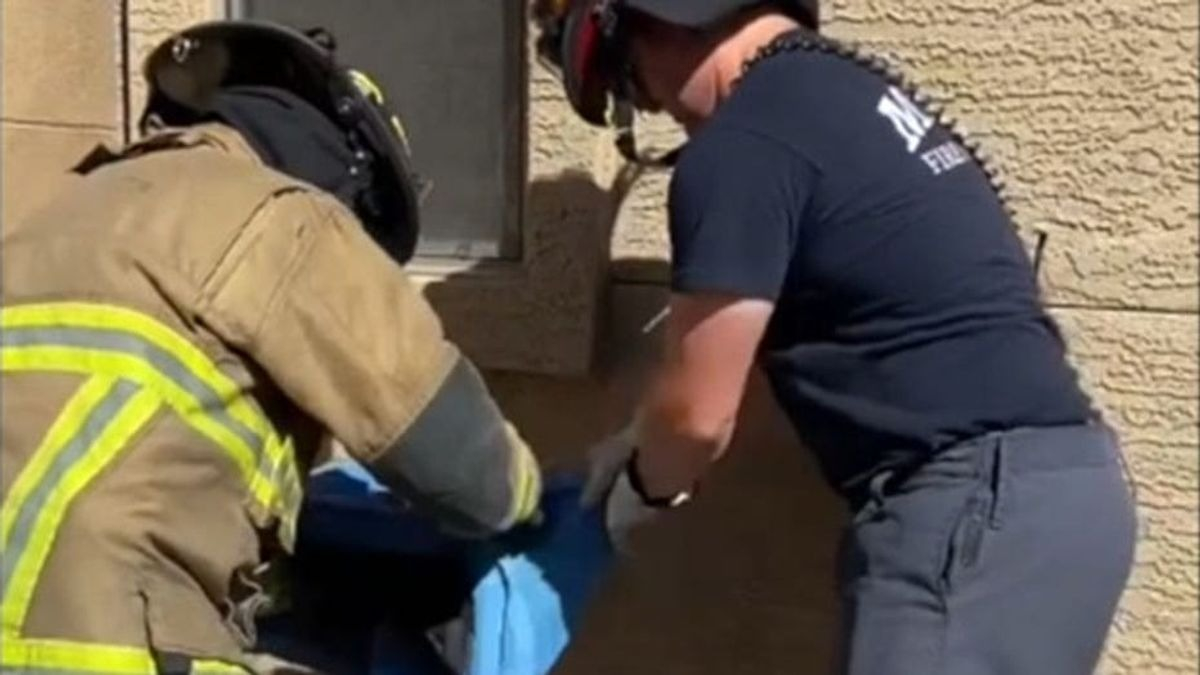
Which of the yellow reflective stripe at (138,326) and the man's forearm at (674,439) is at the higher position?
the yellow reflective stripe at (138,326)

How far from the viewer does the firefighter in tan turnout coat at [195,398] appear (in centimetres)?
248

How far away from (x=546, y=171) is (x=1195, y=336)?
3.50 ft

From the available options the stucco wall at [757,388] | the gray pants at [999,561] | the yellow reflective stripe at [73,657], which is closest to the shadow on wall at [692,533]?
the stucco wall at [757,388]

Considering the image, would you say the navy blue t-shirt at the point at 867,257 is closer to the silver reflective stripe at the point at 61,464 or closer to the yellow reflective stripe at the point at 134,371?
the yellow reflective stripe at the point at 134,371

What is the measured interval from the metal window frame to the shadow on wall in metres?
0.11

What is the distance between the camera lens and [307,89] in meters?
2.83

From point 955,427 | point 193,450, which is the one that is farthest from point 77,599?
point 955,427

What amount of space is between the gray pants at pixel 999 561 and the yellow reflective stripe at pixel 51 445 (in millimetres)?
997

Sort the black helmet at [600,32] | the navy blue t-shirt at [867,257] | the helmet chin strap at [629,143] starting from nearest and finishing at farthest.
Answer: the navy blue t-shirt at [867,257]
the black helmet at [600,32]
the helmet chin strap at [629,143]

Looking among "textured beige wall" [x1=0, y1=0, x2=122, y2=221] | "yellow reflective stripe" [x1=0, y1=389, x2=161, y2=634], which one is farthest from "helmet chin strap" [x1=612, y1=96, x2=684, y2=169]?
"textured beige wall" [x1=0, y1=0, x2=122, y2=221]

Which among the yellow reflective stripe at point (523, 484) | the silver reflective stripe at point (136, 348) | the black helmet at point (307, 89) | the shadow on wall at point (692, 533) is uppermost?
the black helmet at point (307, 89)

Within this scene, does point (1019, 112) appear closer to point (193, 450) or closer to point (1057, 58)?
point (1057, 58)

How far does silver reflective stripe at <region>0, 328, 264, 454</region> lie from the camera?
97.7 inches

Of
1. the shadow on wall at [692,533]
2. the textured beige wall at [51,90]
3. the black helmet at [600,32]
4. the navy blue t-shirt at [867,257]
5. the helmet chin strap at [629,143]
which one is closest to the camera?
the navy blue t-shirt at [867,257]
